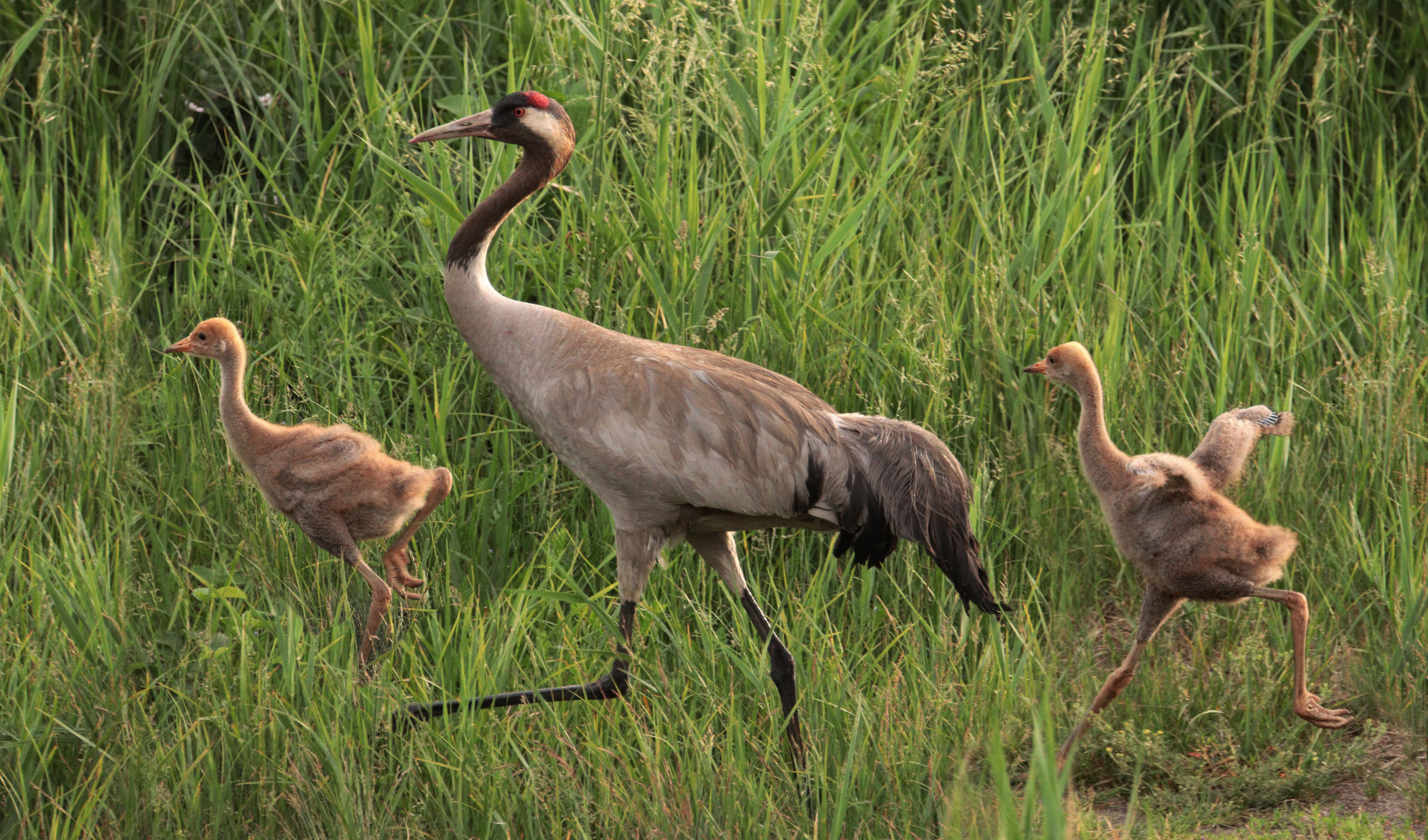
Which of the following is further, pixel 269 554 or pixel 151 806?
pixel 269 554

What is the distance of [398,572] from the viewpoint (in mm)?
4289

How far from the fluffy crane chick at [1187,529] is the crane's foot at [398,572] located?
1839 millimetres

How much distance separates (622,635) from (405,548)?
→ 0.68 metres

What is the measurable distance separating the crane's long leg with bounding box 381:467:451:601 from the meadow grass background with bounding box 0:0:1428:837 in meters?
0.10

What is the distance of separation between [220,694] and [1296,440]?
11.1 ft

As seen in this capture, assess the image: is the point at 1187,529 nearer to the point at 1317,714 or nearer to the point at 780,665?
the point at 1317,714

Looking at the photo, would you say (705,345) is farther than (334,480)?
Yes

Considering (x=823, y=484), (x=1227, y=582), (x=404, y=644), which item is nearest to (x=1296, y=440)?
(x=1227, y=582)

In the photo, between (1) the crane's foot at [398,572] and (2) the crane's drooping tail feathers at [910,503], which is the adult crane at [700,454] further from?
(1) the crane's foot at [398,572]

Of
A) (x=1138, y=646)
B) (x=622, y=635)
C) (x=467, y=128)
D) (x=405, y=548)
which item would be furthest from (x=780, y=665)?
(x=467, y=128)

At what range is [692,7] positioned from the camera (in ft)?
18.0

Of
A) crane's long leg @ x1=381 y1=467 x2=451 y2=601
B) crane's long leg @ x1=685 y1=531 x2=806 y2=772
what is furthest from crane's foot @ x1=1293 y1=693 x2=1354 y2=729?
crane's long leg @ x1=381 y1=467 x2=451 y2=601

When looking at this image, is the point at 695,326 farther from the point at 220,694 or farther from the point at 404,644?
the point at 220,694

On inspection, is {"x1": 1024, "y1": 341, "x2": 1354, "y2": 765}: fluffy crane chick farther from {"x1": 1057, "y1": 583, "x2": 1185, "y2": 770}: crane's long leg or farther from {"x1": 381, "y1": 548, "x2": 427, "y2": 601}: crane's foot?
{"x1": 381, "y1": 548, "x2": 427, "y2": 601}: crane's foot
